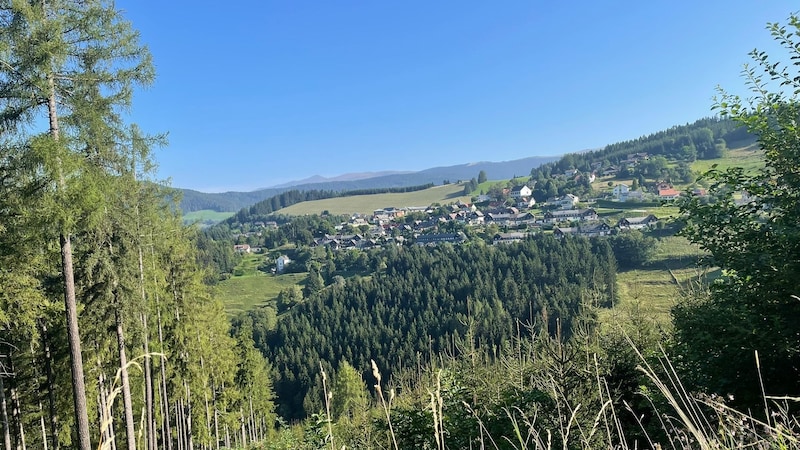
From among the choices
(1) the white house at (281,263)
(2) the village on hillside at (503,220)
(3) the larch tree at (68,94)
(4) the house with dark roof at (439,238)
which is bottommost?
(1) the white house at (281,263)

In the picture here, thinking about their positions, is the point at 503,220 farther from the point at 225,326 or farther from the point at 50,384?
the point at 50,384

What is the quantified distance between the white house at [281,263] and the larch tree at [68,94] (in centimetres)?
10755

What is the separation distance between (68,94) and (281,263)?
361 ft

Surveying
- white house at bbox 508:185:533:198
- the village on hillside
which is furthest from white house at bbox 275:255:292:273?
white house at bbox 508:185:533:198

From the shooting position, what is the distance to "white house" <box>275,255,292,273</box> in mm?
114312

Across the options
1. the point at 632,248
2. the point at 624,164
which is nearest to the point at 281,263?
the point at 632,248

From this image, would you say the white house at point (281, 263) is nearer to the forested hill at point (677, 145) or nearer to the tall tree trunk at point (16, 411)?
the tall tree trunk at point (16, 411)

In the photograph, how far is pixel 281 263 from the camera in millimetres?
115250

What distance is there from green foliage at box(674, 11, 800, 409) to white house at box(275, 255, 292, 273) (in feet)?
372

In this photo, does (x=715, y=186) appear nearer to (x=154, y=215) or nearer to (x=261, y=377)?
(x=154, y=215)

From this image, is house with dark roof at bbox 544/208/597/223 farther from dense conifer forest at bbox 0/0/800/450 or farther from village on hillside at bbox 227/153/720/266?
dense conifer forest at bbox 0/0/800/450

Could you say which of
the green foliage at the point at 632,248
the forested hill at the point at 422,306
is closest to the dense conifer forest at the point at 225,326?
the forested hill at the point at 422,306

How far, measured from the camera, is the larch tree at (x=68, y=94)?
771 cm

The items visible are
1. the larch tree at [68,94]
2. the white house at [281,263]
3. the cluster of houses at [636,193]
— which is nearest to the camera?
the larch tree at [68,94]
